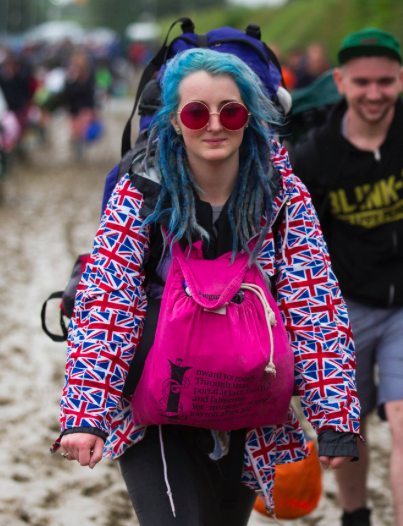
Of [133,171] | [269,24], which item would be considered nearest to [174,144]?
[133,171]

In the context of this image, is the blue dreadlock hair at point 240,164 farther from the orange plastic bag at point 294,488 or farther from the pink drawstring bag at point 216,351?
the orange plastic bag at point 294,488

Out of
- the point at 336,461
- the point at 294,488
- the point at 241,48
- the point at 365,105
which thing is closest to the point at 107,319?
the point at 336,461

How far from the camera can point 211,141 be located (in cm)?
212

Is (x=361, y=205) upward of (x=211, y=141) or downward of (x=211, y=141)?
downward

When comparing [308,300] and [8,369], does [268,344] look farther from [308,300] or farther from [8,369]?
[8,369]

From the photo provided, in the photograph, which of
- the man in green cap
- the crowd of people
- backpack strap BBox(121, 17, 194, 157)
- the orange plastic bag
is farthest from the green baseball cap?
the crowd of people

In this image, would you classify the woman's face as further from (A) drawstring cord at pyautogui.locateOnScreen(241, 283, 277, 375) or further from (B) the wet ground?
(B) the wet ground

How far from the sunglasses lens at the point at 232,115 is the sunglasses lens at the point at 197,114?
0.15 ft

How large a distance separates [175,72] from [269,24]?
3650 centimetres

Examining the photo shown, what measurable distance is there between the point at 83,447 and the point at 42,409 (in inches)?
110

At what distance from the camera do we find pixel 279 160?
7.68ft

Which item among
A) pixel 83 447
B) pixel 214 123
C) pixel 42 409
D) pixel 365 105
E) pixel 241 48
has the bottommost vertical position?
pixel 42 409

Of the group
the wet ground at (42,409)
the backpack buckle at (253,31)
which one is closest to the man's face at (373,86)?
the backpack buckle at (253,31)

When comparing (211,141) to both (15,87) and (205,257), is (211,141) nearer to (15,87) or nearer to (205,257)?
(205,257)
